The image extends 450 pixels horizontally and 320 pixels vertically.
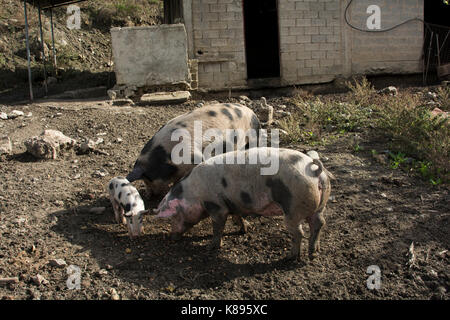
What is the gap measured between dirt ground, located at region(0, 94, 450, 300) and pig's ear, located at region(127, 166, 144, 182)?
0.48 m

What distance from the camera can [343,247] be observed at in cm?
423

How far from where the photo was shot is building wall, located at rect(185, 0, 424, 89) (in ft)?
34.2

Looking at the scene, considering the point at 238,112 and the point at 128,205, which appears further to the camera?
the point at 238,112

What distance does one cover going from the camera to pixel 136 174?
5.22m

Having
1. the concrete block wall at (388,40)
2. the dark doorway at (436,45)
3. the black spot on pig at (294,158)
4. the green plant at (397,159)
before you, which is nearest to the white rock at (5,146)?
the black spot on pig at (294,158)

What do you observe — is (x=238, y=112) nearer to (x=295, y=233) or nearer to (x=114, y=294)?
(x=295, y=233)

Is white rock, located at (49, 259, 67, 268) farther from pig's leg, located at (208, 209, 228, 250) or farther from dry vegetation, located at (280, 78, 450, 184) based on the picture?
dry vegetation, located at (280, 78, 450, 184)

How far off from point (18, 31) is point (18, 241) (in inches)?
469

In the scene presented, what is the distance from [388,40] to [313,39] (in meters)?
2.07

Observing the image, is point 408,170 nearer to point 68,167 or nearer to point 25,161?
point 68,167

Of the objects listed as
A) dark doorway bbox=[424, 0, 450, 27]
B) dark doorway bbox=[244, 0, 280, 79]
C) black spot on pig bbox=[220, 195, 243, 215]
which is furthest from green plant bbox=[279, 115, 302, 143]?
dark doorway bbox=[424, 0, 450, 27]
